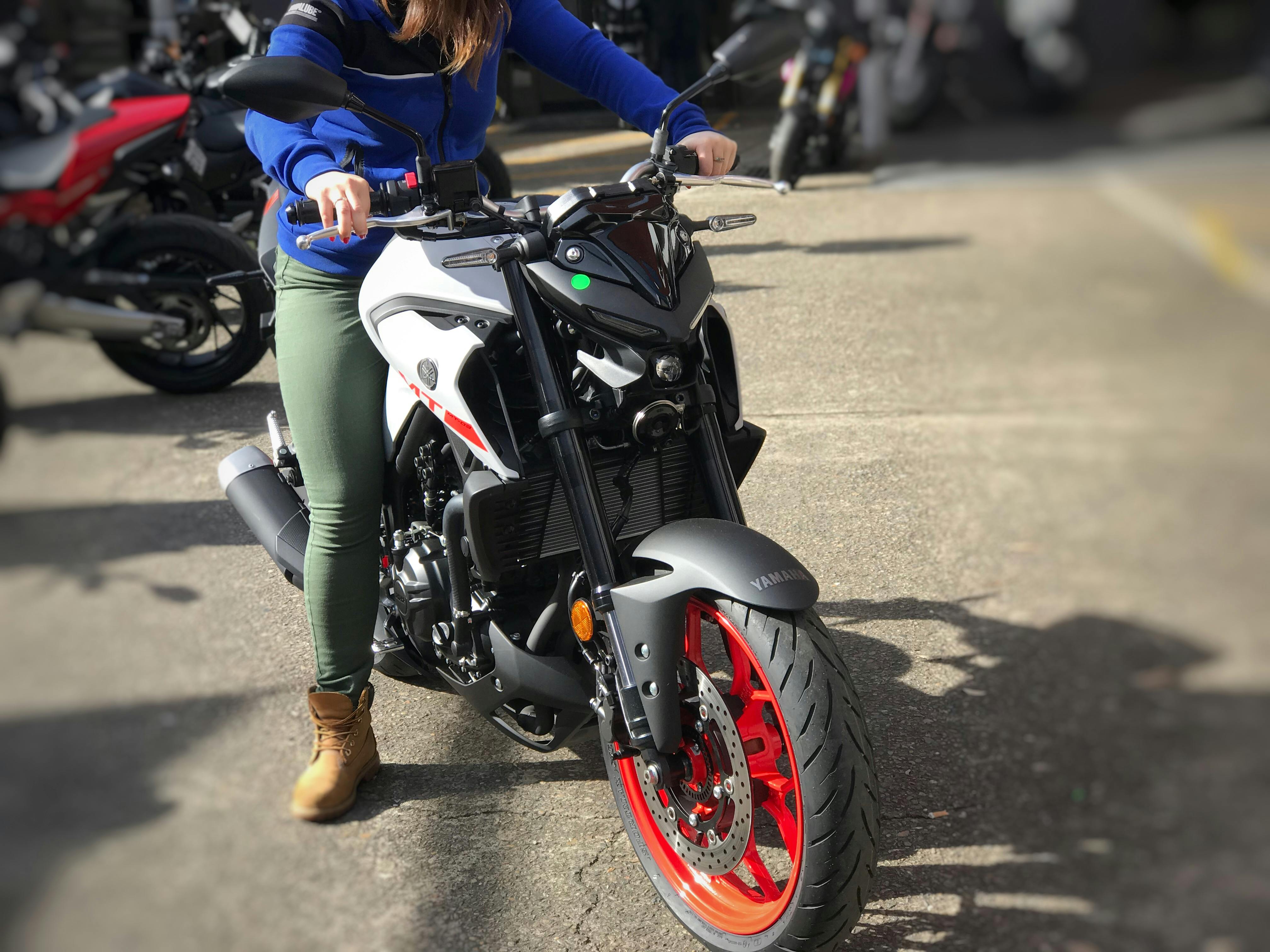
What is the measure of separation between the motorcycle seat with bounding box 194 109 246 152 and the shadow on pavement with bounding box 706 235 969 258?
1058mm

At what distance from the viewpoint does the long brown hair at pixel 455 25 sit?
5.87 ft

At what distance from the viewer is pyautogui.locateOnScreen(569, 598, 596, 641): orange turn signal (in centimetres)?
190

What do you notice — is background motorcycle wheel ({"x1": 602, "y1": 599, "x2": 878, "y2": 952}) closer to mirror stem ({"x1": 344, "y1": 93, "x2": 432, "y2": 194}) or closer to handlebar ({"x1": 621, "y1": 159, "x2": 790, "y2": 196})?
handlebar ({"x1": 621, "y1": 159, "x2": 790, "y2": 196})

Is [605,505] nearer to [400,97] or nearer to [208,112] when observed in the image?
[400,97]

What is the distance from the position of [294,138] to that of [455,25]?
0.32 m

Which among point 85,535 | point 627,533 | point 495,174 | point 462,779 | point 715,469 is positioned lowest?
point 462,779

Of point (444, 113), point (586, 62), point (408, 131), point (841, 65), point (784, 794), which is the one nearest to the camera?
point (841, 65)

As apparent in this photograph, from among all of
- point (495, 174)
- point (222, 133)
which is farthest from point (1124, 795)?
point (495, 174)

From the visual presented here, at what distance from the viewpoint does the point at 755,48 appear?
138cm

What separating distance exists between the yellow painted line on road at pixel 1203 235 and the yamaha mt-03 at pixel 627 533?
A: 1.12 meters

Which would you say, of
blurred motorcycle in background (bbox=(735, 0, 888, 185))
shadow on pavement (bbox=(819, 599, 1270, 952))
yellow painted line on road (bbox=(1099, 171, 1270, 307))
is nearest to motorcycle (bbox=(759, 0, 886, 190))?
blurred motorcycle in background (bbox=(735, 0, 888, 185))

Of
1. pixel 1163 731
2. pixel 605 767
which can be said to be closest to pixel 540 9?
pixel 605 767

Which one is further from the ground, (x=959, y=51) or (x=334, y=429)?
(x=959, y=51)

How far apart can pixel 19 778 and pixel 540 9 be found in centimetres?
181
